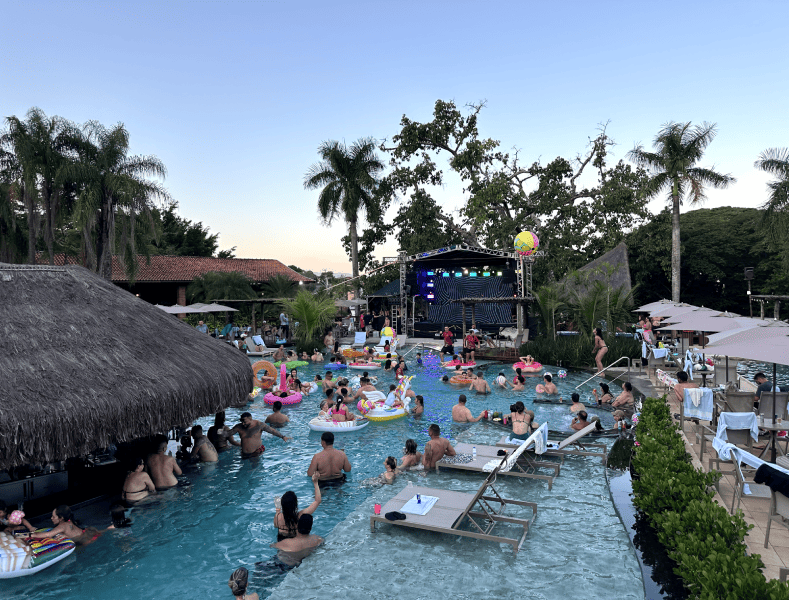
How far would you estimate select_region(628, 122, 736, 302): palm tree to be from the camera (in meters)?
30.6

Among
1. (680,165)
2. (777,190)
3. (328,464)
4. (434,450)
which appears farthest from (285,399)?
(777,190)

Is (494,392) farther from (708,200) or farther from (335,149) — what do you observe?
(335,149)

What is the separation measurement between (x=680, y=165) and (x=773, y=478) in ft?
98.2

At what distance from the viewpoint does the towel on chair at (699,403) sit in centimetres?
944

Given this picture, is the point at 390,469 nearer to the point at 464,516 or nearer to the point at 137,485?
the point at 464,516

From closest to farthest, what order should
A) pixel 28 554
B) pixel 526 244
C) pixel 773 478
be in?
pixel 773 478 < pixel 28 554 < pixel 526 244

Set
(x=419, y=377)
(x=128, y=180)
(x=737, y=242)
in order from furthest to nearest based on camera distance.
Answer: (x=737, y=242) → (x=128, y=180) → (x=419, y=377)

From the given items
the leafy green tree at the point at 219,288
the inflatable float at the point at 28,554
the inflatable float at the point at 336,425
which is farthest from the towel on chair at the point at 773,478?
the leafy green tree at the point at 219,288

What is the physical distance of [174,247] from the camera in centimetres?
5162

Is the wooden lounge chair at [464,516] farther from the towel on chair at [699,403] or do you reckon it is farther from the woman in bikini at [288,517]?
the towel on chair at [699,403]

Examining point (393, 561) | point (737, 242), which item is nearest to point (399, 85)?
point (393, 561)

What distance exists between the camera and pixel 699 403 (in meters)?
9.58

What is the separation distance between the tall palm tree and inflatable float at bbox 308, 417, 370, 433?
86.4ft

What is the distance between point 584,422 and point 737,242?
38.9 meters
